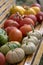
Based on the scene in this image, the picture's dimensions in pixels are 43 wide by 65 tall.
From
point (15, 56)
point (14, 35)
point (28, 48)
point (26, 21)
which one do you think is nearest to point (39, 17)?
point (26, 21)

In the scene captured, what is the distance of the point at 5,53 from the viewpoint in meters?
1.38

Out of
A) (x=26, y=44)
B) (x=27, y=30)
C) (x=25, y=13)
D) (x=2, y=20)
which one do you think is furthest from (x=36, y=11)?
(x=26, y=44)

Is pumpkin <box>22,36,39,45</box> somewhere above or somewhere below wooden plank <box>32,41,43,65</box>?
above

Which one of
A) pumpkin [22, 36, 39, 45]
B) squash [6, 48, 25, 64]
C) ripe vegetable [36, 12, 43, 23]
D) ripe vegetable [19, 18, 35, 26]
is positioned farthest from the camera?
ripe vegetable [36, 12, 43, 23]

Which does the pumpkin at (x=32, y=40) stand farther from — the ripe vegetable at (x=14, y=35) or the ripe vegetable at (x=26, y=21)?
the ripe vegetable at (x=26, y=21)

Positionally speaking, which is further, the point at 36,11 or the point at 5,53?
the point at 36,11

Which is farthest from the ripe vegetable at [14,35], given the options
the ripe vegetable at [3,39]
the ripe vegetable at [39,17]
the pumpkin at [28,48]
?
the ripe vegetable at [39,17]

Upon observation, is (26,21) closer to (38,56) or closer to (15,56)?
(38,56)

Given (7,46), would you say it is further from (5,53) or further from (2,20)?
(2,20)

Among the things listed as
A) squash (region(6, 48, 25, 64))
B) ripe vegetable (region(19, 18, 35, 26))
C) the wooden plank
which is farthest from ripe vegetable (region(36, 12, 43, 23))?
squash (region(6, 48, 25, 64))

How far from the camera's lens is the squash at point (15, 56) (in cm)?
129

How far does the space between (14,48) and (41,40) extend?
1.17 ft

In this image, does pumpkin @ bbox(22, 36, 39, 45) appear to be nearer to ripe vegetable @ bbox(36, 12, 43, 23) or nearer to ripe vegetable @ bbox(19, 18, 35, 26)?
ripe vegetable @ bbox(19, 18, 35, 26)

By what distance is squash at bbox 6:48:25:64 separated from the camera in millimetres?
1288
